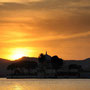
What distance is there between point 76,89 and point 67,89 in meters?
2.76

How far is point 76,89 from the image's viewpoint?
115 metres

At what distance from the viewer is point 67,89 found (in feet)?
382

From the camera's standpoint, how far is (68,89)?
116500mm

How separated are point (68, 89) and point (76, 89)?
8.12ft

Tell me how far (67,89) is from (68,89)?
0.96ft
